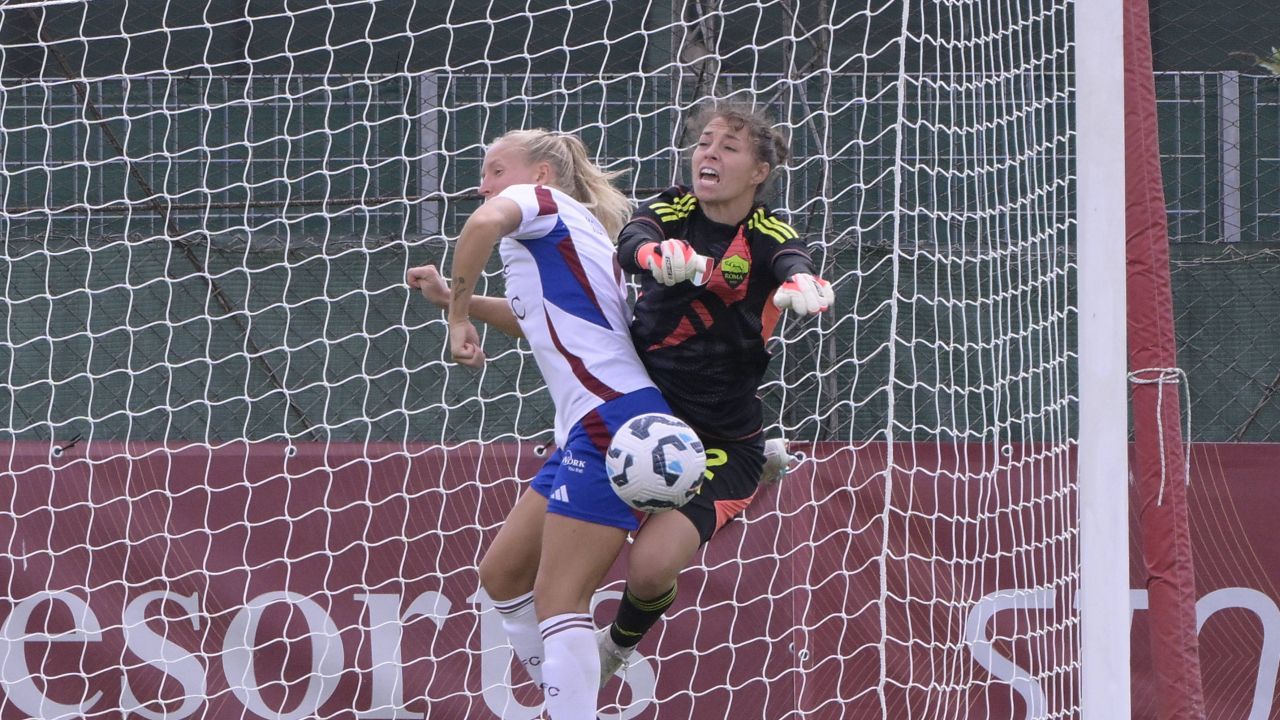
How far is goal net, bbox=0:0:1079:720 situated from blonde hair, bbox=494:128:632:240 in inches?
31.6

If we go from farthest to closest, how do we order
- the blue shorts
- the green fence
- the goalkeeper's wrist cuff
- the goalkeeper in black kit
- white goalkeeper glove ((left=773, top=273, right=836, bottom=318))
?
the green fence, the goalkeeper in black kit, the blue shorts, the goalkeeper's wrist cuff, white goalkeeper glove ((left=773, top=273, right=836, bottom=318))

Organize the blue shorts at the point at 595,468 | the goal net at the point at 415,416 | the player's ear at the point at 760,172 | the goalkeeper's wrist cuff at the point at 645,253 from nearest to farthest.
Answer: the goalkeeper's wrist cuff at the point at 645,253, the blue shorts at the point at 595,468, the player's ear at the point at 760,172, the goal net at the point at 415,416

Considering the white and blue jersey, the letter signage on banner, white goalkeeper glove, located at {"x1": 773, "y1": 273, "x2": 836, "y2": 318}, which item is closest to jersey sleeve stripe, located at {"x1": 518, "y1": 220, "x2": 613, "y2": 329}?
the white and blue jersey

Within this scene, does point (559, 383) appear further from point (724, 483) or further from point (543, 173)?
point (543, 173)

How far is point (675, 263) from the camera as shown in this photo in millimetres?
3174

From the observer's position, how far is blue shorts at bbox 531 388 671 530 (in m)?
3.48

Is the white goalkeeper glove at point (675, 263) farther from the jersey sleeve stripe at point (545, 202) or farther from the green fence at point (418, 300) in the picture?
the green fence at point (418, 300)

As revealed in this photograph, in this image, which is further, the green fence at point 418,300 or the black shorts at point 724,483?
the green fence at point 418,300

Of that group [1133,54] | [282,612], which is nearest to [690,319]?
[1133,54]

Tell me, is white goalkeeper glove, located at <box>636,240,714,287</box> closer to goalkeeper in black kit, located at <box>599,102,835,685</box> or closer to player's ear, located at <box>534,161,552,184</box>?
goalkeeper in black kit, located at <box>599,102,835,685</box>

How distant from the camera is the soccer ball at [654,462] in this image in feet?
11.1

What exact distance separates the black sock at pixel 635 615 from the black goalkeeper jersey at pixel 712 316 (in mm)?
450

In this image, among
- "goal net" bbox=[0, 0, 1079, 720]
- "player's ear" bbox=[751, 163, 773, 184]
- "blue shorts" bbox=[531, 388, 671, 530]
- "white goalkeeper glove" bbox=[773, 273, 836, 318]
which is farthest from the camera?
"goal net" bbox=[0, 0, 1079, 720]

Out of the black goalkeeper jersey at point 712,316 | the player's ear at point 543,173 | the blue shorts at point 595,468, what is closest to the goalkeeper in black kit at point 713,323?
the black goalkeeper jersey at point 712,316
